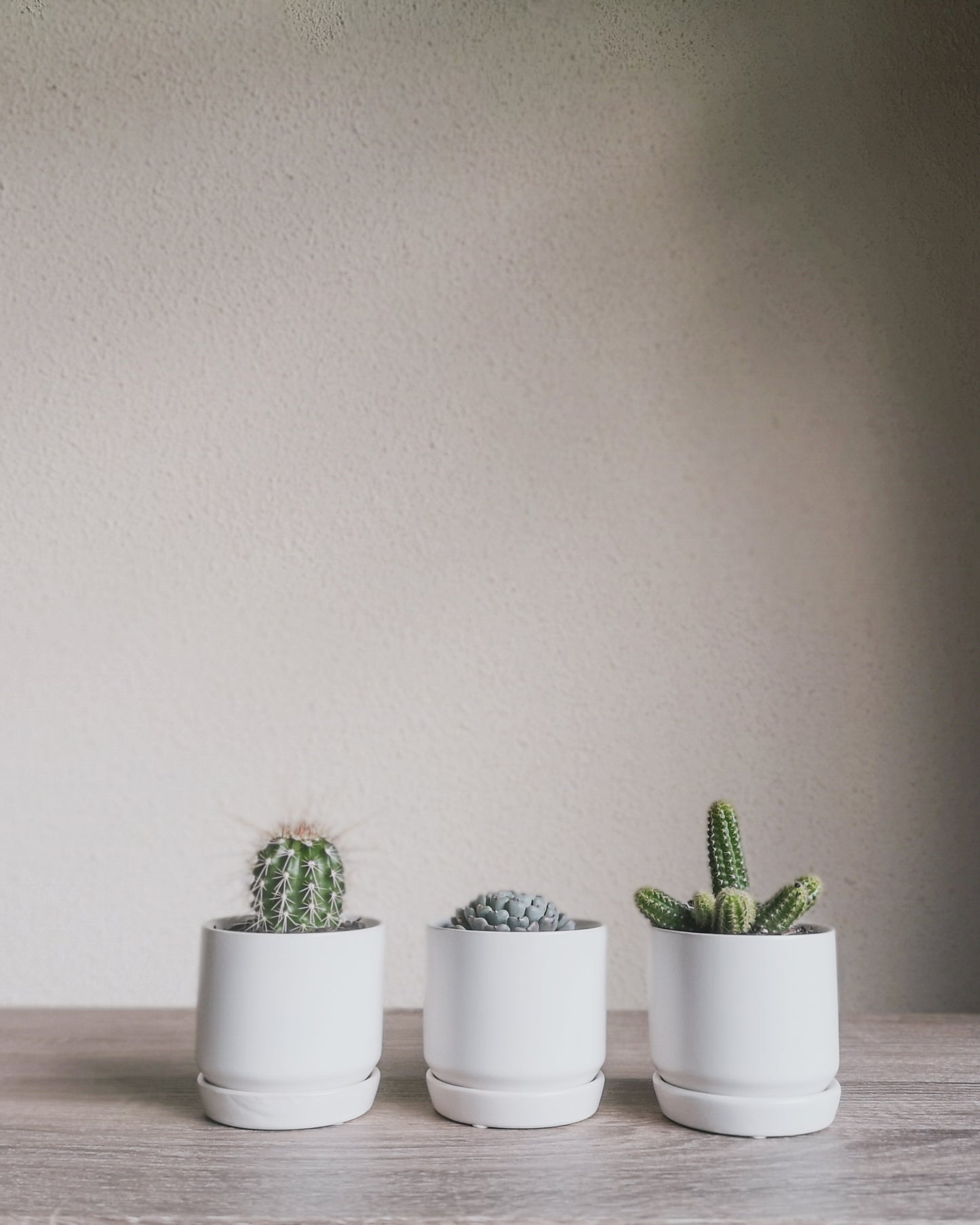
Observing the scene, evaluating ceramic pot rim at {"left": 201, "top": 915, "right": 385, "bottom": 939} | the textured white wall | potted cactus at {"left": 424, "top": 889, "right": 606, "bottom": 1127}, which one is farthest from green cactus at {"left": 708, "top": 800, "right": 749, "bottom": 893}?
the textured white wall

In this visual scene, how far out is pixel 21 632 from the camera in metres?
1.30

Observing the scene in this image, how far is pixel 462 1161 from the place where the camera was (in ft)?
2.03

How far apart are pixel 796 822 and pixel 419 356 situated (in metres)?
0.80

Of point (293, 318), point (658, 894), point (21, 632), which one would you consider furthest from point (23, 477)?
point (658, 894)

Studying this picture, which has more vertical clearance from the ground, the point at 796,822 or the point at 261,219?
the point at 261,219

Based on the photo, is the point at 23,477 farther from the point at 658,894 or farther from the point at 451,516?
the point at 658,894

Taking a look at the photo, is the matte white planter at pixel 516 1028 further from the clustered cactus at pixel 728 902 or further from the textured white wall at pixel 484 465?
the textured white wall at pixel 484 465

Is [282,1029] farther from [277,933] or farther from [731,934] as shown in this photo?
[731,934]

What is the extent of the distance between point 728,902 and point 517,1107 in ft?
0.66

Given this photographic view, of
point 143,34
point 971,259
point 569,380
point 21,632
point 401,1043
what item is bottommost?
point 401,1043

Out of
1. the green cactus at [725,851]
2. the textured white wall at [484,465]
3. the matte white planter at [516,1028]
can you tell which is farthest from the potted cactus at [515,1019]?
the textured white wall at [484,465]

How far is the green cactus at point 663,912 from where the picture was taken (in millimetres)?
719

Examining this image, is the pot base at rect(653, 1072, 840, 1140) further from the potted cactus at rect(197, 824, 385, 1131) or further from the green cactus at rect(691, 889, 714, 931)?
the potted cactus at rect(197, 824, 385, 1131)

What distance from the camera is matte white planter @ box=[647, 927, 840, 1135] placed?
660 mm
